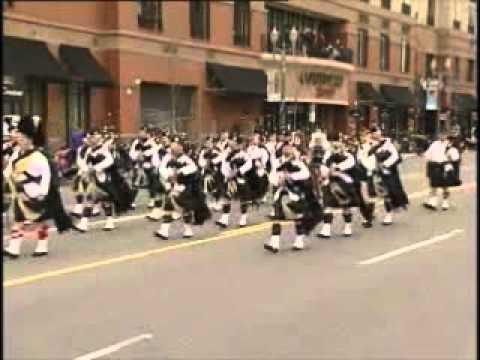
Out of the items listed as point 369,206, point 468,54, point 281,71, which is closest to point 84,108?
point 281,71

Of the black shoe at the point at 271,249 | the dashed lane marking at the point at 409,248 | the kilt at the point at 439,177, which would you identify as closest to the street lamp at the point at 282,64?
the dashed lane marking at the point at 409,248

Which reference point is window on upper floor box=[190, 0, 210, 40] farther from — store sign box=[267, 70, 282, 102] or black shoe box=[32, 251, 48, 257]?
black shoe box=[32, 251, 48, 257]

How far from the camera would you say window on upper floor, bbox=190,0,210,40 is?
1.52 metres

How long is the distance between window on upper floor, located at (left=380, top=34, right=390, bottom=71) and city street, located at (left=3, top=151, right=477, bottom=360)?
635mm

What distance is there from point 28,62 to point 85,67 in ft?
0.49

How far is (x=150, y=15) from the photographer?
148 centimetres

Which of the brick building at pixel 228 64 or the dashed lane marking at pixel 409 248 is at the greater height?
the brick building at pixel 228 64

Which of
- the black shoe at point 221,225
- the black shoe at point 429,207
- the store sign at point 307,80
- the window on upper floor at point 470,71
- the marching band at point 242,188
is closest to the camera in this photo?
the window on upper floor at point 470,71

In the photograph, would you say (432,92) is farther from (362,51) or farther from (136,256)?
(136,256)

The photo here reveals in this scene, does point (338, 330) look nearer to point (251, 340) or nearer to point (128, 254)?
point (251, 340)

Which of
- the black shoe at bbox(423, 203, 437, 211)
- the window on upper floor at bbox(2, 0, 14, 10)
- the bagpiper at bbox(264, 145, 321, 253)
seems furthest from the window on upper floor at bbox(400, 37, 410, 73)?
the black shoe at bbox(423, 203, 437, 211)

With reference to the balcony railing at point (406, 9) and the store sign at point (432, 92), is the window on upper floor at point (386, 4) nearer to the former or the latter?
the balcony railing at point (406, 9)

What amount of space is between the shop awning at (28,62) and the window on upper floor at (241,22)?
380 millimetres

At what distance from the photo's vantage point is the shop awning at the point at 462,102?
2.23 meters
